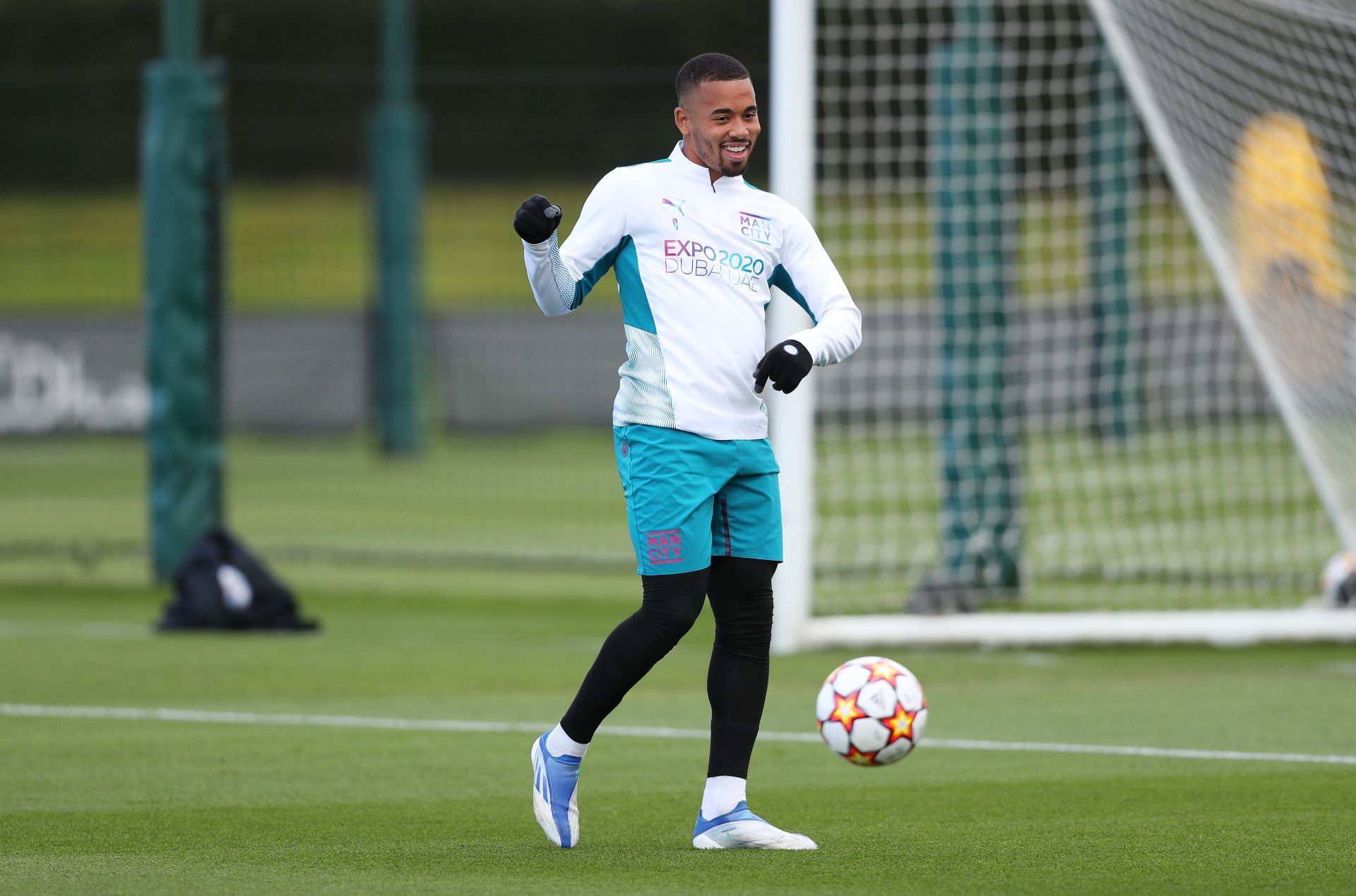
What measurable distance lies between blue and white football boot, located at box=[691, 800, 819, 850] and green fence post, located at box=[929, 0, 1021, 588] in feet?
18.5

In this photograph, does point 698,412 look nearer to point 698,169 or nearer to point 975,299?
point 698,169

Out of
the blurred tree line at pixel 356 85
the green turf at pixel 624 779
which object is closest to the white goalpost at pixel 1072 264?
the green turf at pixel 624 779

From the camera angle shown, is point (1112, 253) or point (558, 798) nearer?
point (558, 798)

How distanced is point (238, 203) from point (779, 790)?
92.7 feet

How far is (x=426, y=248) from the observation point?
3130 cm

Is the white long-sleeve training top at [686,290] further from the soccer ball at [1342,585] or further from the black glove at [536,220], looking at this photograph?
the soccer ball at [1342,585]

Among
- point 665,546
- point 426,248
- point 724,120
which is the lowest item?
point 665,546

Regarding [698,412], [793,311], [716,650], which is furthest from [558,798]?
[793,311]

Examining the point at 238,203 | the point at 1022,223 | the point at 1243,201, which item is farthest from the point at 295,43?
the point at 1243,201

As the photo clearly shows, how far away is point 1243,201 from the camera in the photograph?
9852 millimetres

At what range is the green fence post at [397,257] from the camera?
18.9m

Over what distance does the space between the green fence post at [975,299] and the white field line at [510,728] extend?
3.84 m

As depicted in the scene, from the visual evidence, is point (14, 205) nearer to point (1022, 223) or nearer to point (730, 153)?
point (1022, 223)

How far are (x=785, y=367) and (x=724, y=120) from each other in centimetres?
70
